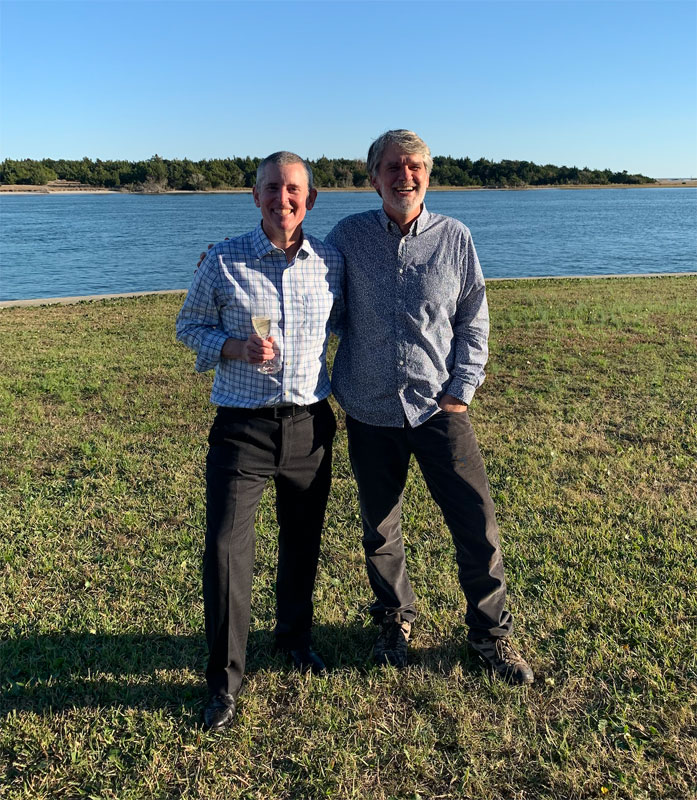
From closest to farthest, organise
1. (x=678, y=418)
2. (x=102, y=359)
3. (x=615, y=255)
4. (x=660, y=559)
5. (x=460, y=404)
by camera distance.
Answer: (x=460, y=404), (x=660, y=559), (x=678, y=418), (x=102, y=359), (x=615, y=255)

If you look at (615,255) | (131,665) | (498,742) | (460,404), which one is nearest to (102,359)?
(131,665)

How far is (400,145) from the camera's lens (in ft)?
9.30

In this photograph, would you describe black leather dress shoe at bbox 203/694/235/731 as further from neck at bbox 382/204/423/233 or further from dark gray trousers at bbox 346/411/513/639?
neck at bbox 382/204/423/233

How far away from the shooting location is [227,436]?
9.21ft

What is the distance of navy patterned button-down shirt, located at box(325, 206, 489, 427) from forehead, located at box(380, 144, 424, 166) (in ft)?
0.81

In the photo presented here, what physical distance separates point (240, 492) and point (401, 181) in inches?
58.5

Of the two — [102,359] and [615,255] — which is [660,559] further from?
[615,255]

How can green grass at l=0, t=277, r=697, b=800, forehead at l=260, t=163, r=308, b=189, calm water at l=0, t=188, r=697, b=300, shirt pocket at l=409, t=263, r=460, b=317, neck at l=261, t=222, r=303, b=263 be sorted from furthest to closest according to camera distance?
calm water at l=0, t=188, r=697, b=300 < shirt pocket at l=409, t=263, r=460, b=317 < neck at l=261, t=222, r=303, b=263 < forehead at l=260, t=163, r=308, b=189 < green grass at l=0, t=277, r=697, b=800

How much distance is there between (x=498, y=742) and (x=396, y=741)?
1.35 ft

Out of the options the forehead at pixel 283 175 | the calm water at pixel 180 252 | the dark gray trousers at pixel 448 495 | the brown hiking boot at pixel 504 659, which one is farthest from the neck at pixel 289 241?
the calm water at pixel 180 252

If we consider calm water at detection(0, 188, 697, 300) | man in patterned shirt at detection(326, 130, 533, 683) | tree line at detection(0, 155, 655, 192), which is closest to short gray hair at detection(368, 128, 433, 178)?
man in patterned shirt at detection(326, 130, 533, 683)

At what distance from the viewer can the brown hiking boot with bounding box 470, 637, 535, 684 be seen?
3.05m

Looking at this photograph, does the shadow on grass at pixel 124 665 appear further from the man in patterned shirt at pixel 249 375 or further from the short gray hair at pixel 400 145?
the short gray hair at pixel 400 145

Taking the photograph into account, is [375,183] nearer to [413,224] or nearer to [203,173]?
[413,224]
